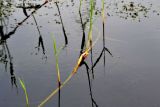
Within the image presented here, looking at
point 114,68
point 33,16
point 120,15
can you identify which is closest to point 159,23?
point 120,15

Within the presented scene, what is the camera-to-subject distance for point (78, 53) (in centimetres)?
492

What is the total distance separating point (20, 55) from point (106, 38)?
1372 millimetres

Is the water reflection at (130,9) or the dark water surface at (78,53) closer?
the dark water surface at (78,53)

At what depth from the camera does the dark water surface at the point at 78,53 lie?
382cm

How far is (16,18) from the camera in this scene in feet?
20.3

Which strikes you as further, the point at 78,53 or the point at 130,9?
the point at 130,9

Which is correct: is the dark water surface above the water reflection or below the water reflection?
below

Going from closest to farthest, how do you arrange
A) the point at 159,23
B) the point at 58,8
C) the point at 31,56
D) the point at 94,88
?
the point at 94,88
the point at 31,56
the point at 159,23
the point at 58,8

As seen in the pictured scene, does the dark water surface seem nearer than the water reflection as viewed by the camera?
Yes

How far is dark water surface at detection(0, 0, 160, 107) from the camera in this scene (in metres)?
3.82

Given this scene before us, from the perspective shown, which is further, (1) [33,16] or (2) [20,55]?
(1) [33,16]

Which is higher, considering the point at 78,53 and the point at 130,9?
the point at 130,9

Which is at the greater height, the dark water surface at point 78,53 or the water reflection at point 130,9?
the water reflection at point 130,9

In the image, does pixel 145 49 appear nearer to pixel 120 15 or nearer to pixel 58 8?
pixel 120 15
